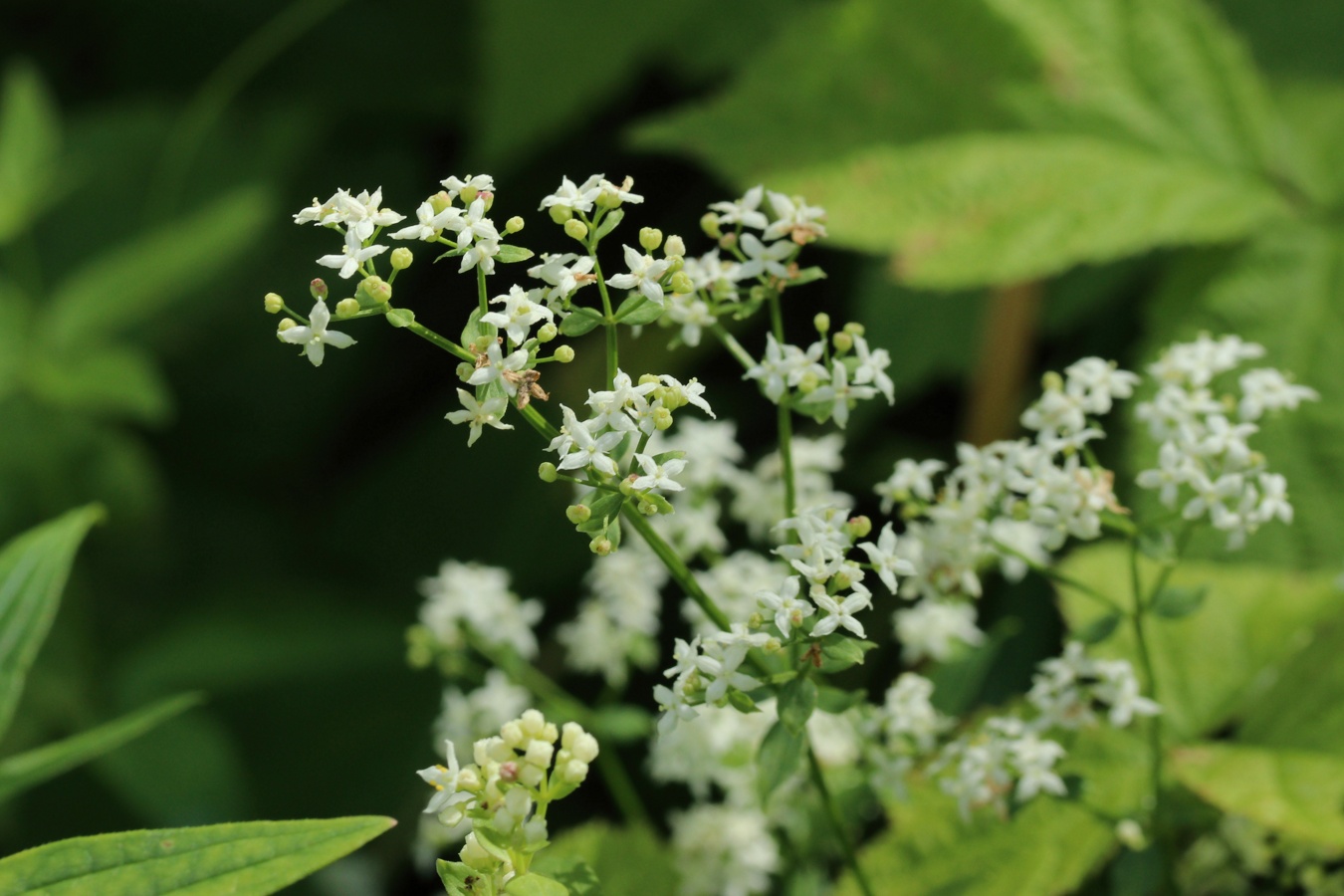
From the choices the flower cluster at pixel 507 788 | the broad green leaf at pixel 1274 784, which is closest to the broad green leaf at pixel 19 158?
the flower cluster at pixel 507 788

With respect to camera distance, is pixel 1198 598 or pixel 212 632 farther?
pixel 212 632

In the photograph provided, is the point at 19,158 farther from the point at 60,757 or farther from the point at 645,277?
the point at 645,277

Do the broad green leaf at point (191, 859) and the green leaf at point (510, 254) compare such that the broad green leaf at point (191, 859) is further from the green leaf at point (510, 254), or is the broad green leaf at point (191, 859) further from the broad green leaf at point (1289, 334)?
the broad green leaf at point (1289, 334)

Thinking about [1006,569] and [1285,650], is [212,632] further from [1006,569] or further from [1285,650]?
[1285,650]

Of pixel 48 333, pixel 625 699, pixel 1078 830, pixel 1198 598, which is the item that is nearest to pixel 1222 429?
pixel 1198 598

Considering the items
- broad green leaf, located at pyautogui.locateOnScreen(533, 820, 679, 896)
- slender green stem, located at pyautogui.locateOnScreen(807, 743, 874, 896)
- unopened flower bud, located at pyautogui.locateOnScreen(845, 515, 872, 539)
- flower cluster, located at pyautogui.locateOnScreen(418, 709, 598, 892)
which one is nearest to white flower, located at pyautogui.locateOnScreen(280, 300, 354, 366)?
flower cluster, located at pyautogui.locateOnScreen(418, 709, 598, 892)

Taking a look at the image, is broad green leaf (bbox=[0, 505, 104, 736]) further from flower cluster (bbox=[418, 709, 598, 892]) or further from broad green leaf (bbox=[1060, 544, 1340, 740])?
broad green leaf (bbox=[1060, 544, 1340, 740])
